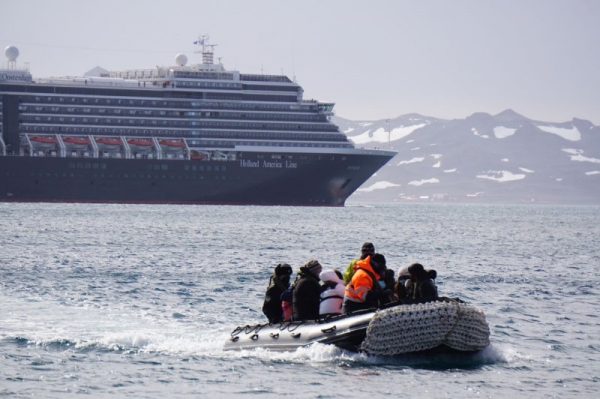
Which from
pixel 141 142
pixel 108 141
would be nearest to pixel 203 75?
pixel 141 142

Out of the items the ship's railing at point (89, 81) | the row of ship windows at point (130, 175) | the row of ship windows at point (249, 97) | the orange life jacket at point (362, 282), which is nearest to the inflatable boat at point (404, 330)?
the orange life jacket at point (362, 282)

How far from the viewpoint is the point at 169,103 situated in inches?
5359

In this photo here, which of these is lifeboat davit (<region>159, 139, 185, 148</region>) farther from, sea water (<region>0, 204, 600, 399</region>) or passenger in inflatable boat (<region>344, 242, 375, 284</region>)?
passenger in inflatable boat (<region>344, 242, 375, 284</region>)

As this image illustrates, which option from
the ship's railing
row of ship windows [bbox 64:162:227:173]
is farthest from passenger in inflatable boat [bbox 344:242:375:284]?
the ship's railing

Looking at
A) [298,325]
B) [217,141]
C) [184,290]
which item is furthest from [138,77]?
[298,325]

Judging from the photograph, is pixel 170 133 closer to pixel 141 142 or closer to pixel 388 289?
pixel 141 142

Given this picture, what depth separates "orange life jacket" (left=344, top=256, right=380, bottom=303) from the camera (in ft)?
77.5

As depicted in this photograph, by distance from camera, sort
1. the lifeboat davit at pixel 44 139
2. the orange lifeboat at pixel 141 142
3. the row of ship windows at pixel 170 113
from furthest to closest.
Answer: the row of ship windows at pixel 170 113 < the orange lifeboat at pixel 141 142 < the lifeboat davit at pixel 44 139

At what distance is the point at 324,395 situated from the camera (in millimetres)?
21625

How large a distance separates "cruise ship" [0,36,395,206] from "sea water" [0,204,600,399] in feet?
190

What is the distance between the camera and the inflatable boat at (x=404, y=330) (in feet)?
74.8

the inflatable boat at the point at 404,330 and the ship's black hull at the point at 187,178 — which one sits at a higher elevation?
the ship's black hull at the point at 187,178

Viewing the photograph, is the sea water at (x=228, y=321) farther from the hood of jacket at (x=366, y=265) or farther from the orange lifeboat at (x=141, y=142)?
the orange lifeboat at (x=141, y=142)

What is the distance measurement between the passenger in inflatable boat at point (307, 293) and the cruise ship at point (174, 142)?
105340 millimetres
